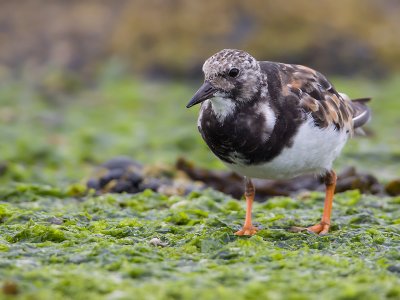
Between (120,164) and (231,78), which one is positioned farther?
(120,164)

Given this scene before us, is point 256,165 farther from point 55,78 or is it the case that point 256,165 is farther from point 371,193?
point 55,78

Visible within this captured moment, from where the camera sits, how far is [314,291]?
3.95 metres

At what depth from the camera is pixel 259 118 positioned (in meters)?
5.13

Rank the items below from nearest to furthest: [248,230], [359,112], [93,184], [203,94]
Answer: [203,94]
[248,230]
[359,112]
[93,184]

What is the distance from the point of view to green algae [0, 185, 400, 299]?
395cm

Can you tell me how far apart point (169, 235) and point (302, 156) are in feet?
3.52

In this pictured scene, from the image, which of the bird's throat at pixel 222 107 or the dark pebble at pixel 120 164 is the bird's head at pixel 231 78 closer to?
the bird's throat at pixel 222 107

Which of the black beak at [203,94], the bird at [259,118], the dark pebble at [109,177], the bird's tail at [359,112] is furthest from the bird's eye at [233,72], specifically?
the dark pebble at [109,177]

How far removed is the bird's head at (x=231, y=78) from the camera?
5.14 metres

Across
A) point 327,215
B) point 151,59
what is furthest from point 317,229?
point 151,59

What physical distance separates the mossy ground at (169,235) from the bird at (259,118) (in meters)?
0.51

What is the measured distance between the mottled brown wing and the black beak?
0.61 metres

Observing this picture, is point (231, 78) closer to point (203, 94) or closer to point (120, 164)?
point (203, 94)

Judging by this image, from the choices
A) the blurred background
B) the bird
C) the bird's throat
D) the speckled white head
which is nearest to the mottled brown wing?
the bird
